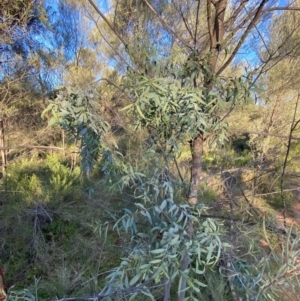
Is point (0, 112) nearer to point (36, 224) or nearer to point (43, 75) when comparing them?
point (43, 75)

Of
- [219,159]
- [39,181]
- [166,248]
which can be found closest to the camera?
[166,248]

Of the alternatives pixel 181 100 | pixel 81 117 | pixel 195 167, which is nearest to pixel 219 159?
pixel 195 167

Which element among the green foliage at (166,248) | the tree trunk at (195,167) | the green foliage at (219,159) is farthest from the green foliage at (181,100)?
the green foliage at (219,159)

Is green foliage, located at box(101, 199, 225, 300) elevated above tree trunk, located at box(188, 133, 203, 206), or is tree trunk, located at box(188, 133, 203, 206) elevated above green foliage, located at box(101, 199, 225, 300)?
tree trunk, located at box(188, 133, 203, 206)

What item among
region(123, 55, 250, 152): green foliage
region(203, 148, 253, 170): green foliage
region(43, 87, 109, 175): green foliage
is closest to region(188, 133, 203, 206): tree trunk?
region(123, 55, 250, 152): green foliage

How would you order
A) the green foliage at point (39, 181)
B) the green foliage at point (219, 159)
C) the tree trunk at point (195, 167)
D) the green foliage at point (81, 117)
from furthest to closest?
the green foliage at point (39, 181) → the green foliage at point (219, 159) → the tree trunk at point (195, 167) → the green foliage at point (81, 117)

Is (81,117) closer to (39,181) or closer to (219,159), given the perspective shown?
(219,159)

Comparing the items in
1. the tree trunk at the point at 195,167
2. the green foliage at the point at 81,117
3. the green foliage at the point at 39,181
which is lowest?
the green foliage at the point at 39,181

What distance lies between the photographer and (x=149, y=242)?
102cm

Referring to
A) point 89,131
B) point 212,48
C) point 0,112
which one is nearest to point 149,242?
point 89,131

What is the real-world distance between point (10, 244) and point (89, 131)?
2.55m

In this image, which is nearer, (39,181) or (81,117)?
(81,117)

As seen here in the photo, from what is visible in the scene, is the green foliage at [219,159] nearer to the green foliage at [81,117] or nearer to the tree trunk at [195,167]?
the tree trunk at [195,167]

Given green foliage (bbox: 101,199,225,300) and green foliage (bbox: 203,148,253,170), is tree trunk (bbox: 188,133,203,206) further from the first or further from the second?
green foliage (bbox: 203,148,253,170)
